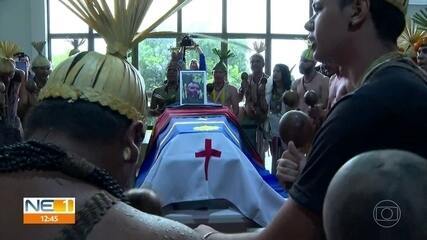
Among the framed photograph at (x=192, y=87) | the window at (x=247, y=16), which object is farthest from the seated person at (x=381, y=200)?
the window at (x=247, y=16)

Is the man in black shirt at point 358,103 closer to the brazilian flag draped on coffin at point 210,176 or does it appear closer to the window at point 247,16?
the brazilian flag draped on coffin at point 210,176

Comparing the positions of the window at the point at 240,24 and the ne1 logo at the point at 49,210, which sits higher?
the window at the point at 240,24

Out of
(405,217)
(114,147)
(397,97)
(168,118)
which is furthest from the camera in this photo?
(168,118)

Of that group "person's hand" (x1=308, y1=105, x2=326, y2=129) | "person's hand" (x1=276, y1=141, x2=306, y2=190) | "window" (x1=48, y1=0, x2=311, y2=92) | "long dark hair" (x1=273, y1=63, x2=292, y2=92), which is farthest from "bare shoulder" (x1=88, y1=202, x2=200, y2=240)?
"window" (x1=48, y1=0, x2=311, y2=92)

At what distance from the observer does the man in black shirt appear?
4.68 feet

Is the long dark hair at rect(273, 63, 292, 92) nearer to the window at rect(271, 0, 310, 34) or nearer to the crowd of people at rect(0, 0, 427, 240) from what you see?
the crowd of people at rect(0, 0, 427, 240)

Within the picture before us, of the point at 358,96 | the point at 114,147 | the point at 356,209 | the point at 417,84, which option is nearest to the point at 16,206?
the point at 114,147

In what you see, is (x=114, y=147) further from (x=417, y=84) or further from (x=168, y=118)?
(x=168, y=118)

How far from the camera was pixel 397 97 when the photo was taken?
56.6 inches

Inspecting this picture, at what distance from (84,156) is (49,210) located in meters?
0.13

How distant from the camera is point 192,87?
20.6 ft

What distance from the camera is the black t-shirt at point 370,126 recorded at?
1421mm

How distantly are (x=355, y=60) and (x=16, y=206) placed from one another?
3.05 ft

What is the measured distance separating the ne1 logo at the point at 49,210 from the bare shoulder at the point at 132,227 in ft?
0.19
